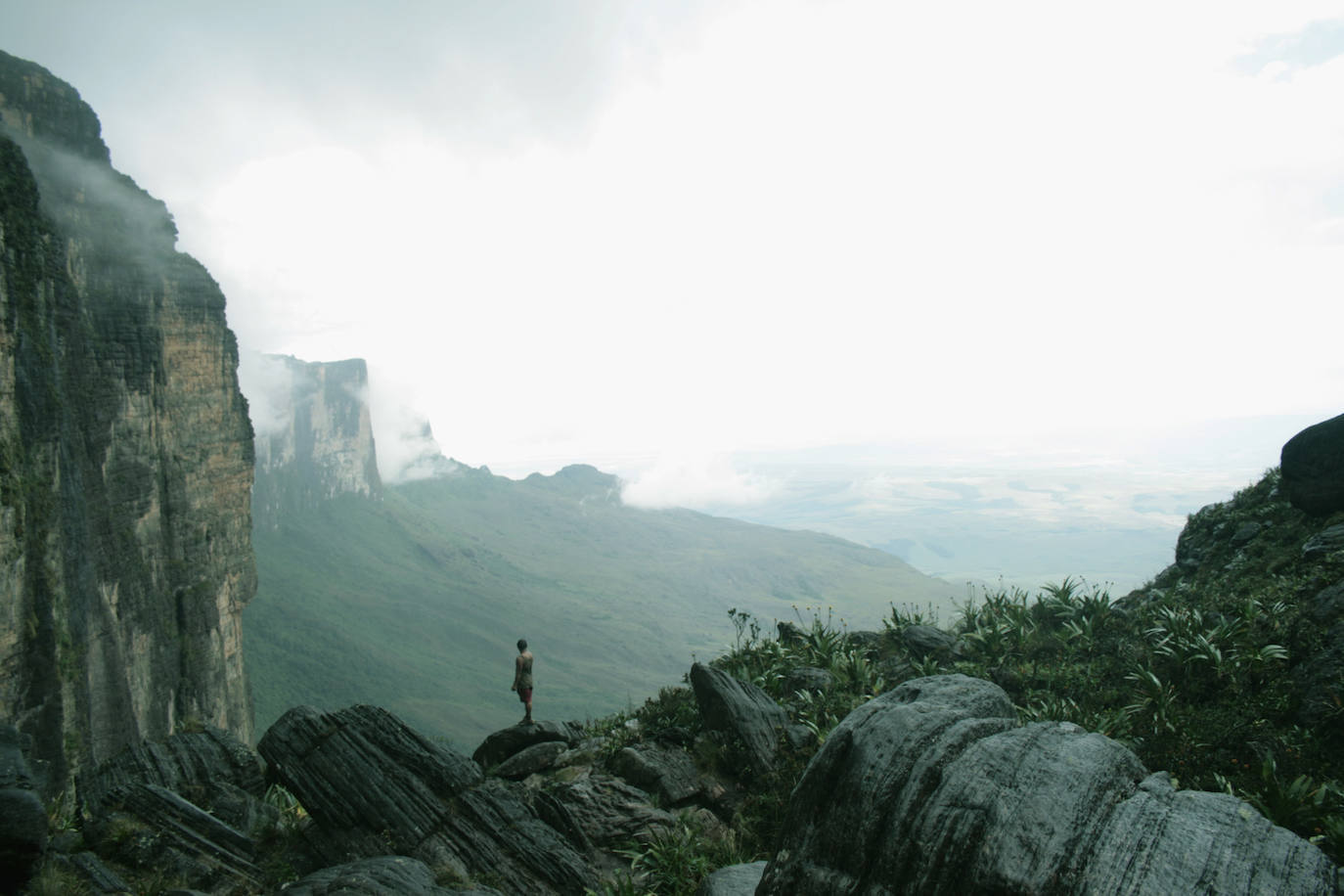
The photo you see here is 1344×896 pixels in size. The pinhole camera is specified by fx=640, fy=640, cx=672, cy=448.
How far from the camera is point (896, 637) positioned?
64.1 ft

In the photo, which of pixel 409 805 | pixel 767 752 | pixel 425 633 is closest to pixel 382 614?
pixel 425 633

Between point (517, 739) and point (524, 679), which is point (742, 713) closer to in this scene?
point (517, 739)

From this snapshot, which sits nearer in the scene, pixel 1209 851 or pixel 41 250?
pixel 1209 851

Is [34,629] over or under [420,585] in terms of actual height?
over

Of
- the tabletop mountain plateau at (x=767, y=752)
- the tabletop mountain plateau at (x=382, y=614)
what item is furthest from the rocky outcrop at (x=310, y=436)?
the tabletop mountain plateau at (x=767, y=752)

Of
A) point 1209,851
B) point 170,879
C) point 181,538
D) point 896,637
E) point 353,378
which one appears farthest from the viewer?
point 353,378

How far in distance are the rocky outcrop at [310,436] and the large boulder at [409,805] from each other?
164m

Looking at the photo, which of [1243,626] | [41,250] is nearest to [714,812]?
[1243,626]

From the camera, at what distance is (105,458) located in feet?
135

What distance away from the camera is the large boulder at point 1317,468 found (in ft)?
52.4

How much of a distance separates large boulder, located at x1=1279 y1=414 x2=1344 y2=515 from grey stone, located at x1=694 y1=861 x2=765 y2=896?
17.3 m

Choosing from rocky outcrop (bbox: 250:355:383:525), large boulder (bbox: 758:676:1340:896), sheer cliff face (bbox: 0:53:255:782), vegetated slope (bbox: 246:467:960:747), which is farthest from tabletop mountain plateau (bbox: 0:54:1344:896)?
rocky outcrop (bbox: 250:355:383:525)

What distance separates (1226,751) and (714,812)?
856cm

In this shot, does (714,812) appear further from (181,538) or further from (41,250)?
(181,538)
